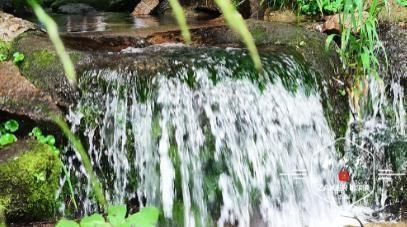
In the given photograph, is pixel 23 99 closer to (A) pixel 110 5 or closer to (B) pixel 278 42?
(B) pixel 278 42

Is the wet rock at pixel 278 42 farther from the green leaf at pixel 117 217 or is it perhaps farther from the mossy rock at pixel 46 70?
the green leaf at pixel 117 217

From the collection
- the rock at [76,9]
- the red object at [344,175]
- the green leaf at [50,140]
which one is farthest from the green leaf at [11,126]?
the rock at [76,9]

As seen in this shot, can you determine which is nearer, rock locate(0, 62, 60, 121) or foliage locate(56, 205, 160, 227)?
foliage locate(56, 205, 160, 227)

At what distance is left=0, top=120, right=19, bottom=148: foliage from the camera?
2982mm

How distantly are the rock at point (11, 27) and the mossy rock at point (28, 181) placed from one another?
952 mm

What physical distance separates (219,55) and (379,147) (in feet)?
4.79

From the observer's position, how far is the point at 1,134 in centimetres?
302

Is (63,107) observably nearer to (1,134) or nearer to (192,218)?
(1,134)

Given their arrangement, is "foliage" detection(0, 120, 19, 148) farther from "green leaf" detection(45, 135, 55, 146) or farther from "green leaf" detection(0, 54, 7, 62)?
"green leaf" detection(0, 54, 7, 62)

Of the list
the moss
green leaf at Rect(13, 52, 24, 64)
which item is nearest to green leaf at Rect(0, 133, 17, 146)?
green leaf at Rect(13, 52, 24, 64)

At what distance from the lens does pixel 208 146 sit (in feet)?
10.7

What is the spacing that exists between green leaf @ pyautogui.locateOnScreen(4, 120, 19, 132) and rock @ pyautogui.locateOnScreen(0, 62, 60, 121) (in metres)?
0.07

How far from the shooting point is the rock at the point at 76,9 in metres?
9.97

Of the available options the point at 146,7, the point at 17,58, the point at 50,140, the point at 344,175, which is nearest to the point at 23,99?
the point at 50,140
